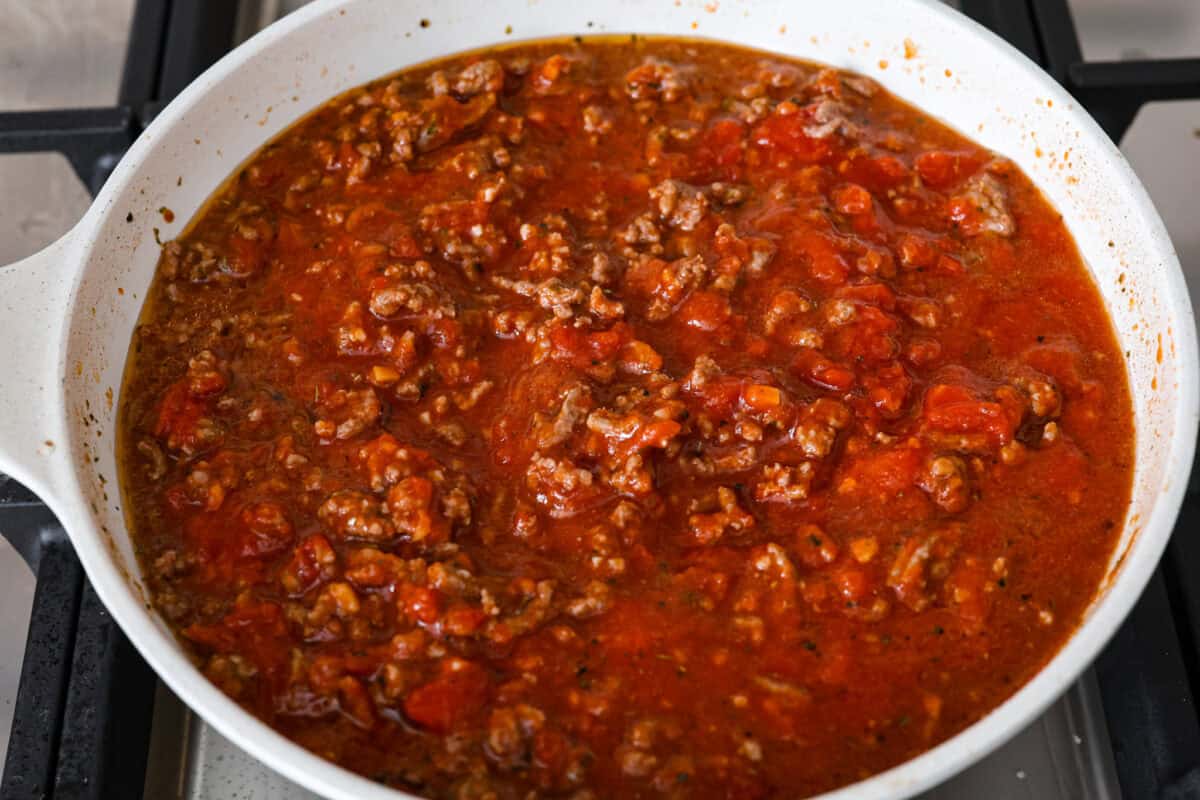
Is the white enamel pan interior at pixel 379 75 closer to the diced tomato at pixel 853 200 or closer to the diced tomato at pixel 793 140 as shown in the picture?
the diced tomato at pixel 793 140

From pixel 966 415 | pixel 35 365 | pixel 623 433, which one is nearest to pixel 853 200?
pixel 966 415

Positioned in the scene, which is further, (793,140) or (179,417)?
(793,140)

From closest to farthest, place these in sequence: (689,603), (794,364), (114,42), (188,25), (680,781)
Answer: (680,781), (689,603), (794,364), (188,25), (114,42)

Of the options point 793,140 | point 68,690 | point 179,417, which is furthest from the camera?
point 793,140

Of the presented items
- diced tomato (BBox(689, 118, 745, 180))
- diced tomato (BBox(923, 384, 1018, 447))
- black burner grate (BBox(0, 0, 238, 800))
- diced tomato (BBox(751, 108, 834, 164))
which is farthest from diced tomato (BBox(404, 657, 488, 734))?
diced tomato (BBox(751, 108, 834, 164))

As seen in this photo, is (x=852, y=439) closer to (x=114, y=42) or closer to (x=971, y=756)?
(x=971, y=756)

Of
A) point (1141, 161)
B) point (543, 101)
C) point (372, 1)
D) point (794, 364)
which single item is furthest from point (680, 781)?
point (1141, 161)

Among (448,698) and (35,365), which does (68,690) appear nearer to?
(35,365)
